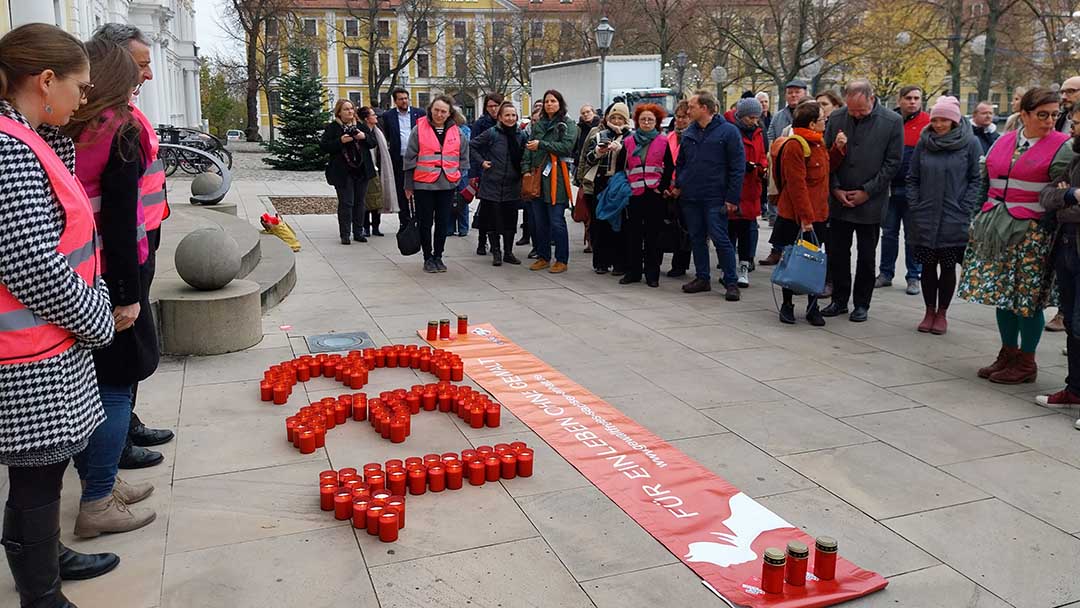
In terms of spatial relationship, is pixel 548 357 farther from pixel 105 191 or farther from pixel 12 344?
pixel 12 344

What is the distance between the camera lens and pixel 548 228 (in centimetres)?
1009

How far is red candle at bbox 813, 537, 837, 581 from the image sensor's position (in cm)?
320

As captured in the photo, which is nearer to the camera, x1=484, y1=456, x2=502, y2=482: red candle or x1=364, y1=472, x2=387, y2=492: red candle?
x1=364, y1=472, x2=387, y2=492: red candle

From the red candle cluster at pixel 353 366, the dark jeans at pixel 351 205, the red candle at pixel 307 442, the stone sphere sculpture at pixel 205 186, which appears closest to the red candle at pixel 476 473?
the red candle at pixel 307 442

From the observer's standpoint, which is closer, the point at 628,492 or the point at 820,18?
the point at 628,492

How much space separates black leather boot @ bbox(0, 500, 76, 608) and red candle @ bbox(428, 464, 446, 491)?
1.56 m

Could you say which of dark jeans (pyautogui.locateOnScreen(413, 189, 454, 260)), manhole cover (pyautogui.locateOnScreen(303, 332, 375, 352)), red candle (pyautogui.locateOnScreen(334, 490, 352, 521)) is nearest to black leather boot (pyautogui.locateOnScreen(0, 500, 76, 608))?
red candle (pyautogui.locateOnScreen(334, 490, 352, 521))

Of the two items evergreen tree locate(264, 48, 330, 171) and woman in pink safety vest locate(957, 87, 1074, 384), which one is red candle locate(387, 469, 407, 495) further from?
evergreen tree locate(264, 48, 330, 171)

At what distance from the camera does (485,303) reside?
827 centimetres

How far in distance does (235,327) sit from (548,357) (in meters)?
2.21

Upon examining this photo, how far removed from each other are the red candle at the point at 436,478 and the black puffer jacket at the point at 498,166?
6.28 m

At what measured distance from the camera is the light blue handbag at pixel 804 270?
23.8ft

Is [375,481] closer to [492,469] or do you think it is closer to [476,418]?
[492,469]

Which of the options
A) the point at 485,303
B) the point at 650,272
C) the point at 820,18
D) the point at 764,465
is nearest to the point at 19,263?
the point at 764,465
